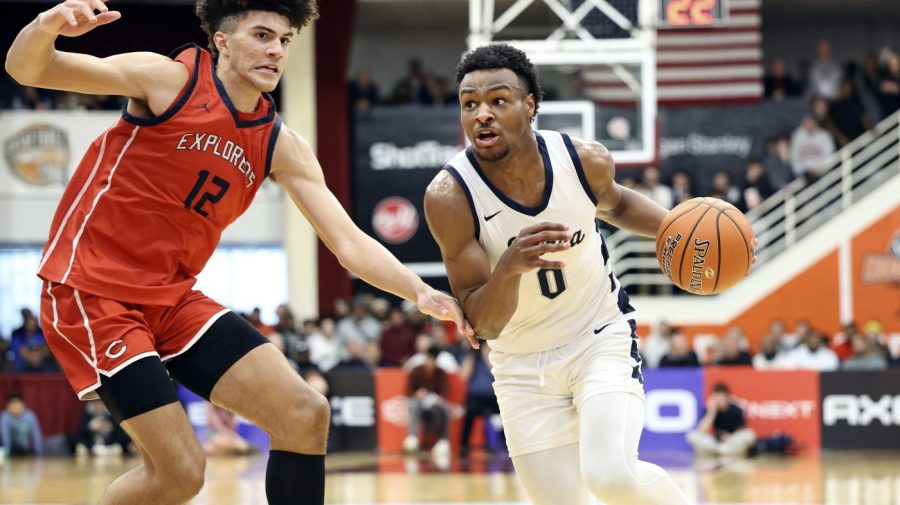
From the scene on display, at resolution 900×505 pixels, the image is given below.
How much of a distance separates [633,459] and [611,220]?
1.24m

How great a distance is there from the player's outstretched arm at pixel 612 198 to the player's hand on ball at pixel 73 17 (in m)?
2.03

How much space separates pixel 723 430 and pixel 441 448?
3.18 meters

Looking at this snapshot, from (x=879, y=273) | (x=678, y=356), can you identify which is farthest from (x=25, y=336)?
(x=879, y=273)

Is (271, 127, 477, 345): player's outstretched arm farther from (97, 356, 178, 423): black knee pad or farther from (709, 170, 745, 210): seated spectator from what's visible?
(709, 170, 745, 210): seated spectator

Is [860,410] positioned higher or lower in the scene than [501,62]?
lower

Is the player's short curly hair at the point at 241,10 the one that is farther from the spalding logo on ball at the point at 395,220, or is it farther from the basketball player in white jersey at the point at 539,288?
the spalding logo on ball at the point at 395,220

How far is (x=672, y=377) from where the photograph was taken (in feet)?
43.8

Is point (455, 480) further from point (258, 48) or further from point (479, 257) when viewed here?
point (258, 48)

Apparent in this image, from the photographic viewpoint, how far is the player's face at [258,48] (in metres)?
4.63

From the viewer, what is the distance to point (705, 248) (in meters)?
5.08

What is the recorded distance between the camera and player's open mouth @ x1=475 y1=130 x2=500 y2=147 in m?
4.81

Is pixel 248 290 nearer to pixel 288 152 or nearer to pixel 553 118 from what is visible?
pixel 553 118

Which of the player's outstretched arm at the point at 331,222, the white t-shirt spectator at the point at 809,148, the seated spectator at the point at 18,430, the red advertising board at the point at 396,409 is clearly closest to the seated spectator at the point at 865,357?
the red advertising board at the point at 396,409

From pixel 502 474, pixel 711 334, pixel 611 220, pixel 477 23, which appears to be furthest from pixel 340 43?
pixel 611 220
